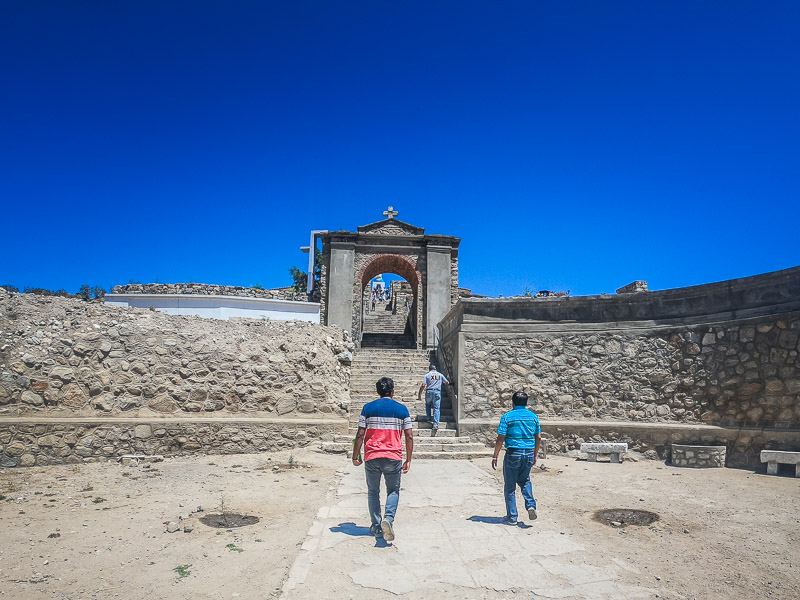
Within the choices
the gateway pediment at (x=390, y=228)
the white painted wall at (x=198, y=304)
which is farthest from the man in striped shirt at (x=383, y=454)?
the gateway pediment at (x=390, y=228)

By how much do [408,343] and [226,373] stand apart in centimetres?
1227

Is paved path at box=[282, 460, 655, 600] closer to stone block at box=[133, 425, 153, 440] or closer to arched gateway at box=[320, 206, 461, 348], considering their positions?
stone block at box=[133, 425, 153, 440]

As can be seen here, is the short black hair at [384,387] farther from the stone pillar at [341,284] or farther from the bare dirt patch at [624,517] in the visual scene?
the stone pillar at [341,284]

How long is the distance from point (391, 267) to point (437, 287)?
2820 millimetres

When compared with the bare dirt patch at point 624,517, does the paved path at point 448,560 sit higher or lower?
higher

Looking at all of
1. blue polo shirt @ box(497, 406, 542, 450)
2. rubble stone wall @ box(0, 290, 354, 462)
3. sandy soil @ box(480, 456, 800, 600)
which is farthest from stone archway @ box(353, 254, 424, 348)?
blue polo shirt @ box(497, 406, 542, 450)

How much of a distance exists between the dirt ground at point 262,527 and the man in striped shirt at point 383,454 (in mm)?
757

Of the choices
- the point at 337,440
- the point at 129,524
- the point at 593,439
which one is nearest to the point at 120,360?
the point at 337,440

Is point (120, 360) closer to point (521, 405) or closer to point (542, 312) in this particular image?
point (521, 405)

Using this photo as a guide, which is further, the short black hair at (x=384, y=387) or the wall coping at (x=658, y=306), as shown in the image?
the wall coping at (x=658, y=306)

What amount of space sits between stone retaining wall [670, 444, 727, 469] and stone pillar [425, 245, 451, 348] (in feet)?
39.1

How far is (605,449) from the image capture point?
9.98 metres

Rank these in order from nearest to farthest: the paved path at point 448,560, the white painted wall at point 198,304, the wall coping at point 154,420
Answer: the paved path at point 448,560 < the wall coping at point 154,420 < the white painted wall at point 198,304

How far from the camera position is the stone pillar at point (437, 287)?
2114 cm
